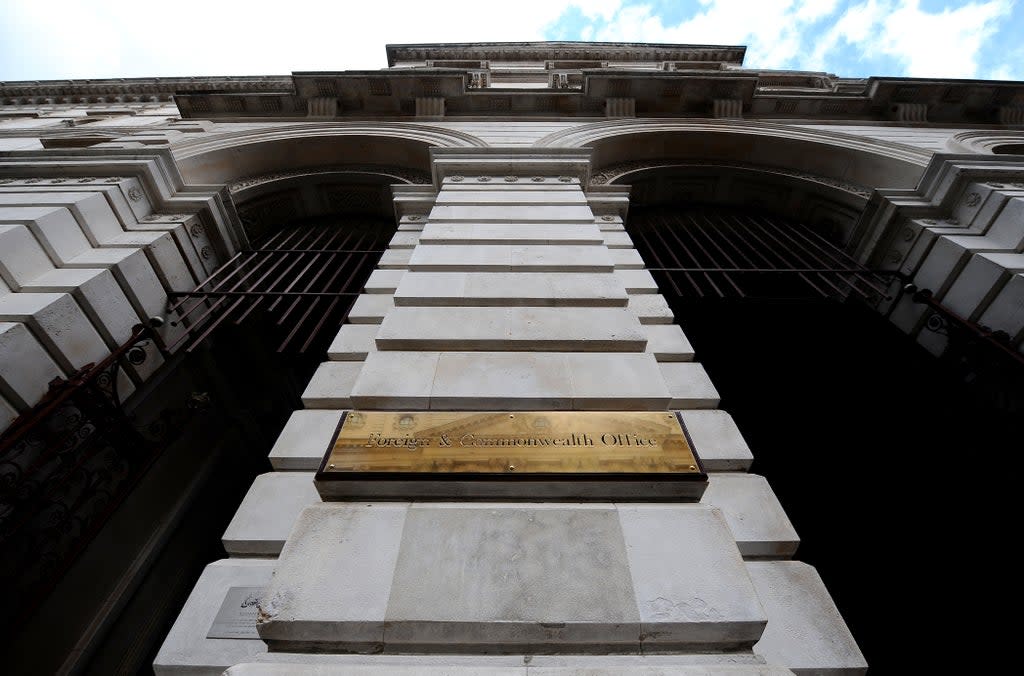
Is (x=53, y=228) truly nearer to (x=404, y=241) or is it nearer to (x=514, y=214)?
(x=404, y=241)

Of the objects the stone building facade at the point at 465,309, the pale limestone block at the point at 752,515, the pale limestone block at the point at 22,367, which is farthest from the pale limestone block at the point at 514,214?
the pale limestone block at the point at 22,367

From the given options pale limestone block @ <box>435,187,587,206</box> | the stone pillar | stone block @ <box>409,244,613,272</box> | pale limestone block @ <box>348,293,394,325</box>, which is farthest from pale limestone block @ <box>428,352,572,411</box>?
pale limestone block @ <box>435,187,587,206</box>

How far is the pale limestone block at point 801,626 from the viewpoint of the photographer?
6.48 ft

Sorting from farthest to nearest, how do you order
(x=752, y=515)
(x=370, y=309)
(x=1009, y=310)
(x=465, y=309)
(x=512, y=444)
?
(x=1009, y=310) → (x=370, y=309) → (x=465, y=309) → (x=752, y=515) → (x=512, y=444)

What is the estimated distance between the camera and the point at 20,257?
4344 mm

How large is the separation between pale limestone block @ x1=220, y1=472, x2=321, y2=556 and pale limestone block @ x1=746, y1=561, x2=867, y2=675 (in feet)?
8.27

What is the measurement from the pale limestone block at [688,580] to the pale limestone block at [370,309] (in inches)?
112


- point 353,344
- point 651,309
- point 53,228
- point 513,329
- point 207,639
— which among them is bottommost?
point 207,639

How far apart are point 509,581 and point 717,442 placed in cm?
176

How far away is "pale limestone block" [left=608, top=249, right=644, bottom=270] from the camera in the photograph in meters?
4.53

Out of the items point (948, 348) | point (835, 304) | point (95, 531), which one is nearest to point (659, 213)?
point (835, 304)

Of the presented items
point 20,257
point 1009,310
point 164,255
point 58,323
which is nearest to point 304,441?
point 58,323

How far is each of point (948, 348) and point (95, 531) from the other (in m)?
10.0

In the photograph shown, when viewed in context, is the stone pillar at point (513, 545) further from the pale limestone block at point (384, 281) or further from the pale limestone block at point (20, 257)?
the pale limestone block at point (20, 257)
